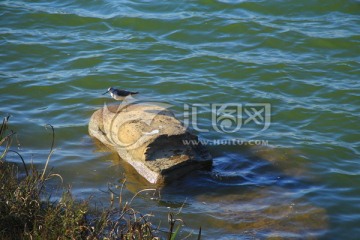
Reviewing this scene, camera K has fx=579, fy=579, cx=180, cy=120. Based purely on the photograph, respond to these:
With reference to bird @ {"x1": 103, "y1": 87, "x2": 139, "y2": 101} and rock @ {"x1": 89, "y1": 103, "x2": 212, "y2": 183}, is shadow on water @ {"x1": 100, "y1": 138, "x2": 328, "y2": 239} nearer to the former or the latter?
rock @ {"x1": 89, "y1": 103, "x2": 212, "y2": 183}

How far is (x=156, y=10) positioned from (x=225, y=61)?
8.63ft

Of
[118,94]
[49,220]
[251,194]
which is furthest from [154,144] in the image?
[49,220]

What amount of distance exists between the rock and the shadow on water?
0.44 ft

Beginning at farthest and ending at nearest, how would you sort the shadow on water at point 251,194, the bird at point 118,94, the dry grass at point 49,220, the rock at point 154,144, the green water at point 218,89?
the bird at point 118,94 < the rock at point 154,144 < the green water at point 218,89 < the shadow on water at point 251,194 < the dry grass at point 49,220

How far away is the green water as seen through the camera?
6441 mm

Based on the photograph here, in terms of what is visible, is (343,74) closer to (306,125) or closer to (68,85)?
(306,125)

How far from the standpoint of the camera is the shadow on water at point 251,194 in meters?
6.00

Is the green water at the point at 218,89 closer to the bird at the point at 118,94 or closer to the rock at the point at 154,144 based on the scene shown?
the rock at the point at 154,144

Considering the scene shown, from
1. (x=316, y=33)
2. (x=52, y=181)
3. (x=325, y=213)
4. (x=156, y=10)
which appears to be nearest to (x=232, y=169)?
(x=325, y=213)

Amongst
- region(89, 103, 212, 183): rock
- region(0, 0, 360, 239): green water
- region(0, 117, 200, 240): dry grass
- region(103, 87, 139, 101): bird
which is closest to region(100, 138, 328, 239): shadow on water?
region(0, 0, 360, 239): green water

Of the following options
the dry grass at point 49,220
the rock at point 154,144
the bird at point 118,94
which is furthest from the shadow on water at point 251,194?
the dry grass at point 49,220

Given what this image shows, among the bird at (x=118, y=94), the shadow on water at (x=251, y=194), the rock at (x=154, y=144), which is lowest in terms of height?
the shadow on water at (x=251, y=194)

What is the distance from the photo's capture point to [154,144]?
6805 mm

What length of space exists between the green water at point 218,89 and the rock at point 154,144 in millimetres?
160
